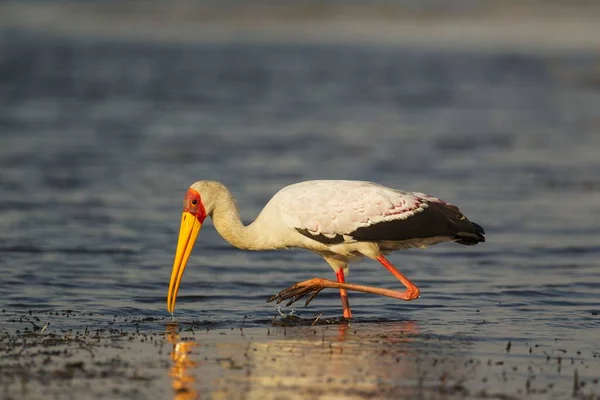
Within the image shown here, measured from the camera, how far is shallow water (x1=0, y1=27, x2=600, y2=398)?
10492 millimetres

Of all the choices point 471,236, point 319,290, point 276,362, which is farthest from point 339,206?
point 276,362

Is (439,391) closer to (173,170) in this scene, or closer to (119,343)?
(119,343)

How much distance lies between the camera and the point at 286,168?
700 inches

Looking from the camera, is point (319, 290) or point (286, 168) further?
point (286, 168)

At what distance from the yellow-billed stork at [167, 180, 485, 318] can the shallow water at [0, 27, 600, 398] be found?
48 cm

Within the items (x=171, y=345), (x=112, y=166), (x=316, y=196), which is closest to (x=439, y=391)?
(x=171, y=345)

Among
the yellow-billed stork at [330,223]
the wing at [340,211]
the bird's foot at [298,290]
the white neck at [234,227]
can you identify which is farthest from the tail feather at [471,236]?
the white neck at [234,227]

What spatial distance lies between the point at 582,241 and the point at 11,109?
12948 mm

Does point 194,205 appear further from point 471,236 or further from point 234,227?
point 471,236

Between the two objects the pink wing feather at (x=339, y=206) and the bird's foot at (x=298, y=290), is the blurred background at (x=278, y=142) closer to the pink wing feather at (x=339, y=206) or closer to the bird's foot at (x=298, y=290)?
the bird's foot at (x=298, y=290)

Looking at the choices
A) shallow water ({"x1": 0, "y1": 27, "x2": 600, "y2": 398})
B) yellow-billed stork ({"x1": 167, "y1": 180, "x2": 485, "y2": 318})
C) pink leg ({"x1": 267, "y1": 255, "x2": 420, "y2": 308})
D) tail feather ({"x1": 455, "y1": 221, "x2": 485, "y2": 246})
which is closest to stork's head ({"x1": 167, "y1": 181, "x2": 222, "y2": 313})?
yellow-billed stork ({"x1": 167, "y1": 180, "x2": 485, "y2": 318})

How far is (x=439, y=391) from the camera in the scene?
730 cm

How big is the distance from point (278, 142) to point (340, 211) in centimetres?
1051

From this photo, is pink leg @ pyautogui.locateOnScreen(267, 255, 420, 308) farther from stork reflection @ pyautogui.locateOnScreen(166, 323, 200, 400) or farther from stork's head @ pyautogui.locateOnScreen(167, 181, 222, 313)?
stork reflection @ pyautogui.locateOnScreen(166, 323, 200, 400)
